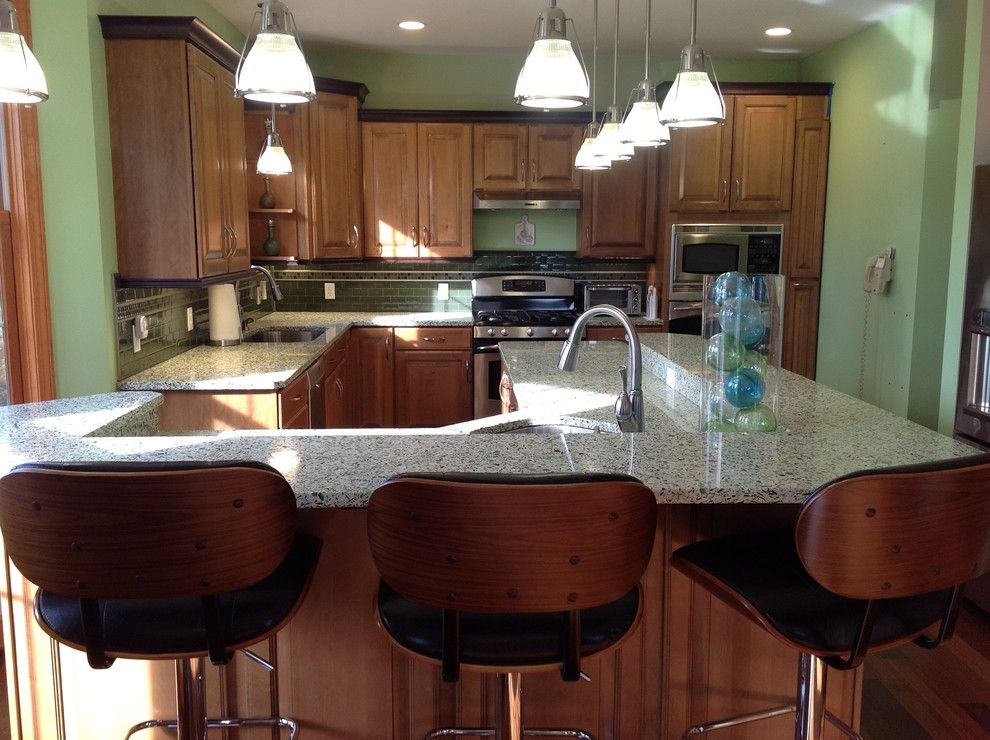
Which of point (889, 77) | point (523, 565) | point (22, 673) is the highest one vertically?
point (889, 77)

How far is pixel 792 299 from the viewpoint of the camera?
18.9 ft

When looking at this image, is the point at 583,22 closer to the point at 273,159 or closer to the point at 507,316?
the point at 507,316

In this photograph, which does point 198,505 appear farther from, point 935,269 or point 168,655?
point 935,269

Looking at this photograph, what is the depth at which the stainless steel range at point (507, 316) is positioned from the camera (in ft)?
18.8

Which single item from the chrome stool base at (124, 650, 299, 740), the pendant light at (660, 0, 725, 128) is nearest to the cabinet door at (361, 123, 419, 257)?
the pendant light at (660, 0, 725, 128)

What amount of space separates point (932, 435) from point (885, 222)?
10.5 ft

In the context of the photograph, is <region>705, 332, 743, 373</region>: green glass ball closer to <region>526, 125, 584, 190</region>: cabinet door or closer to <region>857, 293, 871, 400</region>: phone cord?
<region>857, 293, 871, 400</region>: phone cord

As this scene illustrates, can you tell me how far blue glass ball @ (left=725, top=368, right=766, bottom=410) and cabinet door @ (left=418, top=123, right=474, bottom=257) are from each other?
3.92m

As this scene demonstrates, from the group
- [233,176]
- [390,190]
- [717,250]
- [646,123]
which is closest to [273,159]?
[233,176]

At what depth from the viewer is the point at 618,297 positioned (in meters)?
6.04

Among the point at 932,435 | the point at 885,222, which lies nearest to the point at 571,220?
the point at 885,222

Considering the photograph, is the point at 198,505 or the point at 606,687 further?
the point at 606,687

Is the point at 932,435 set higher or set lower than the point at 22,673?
higher

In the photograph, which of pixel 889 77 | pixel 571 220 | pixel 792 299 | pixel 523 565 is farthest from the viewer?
pixel 571 220
